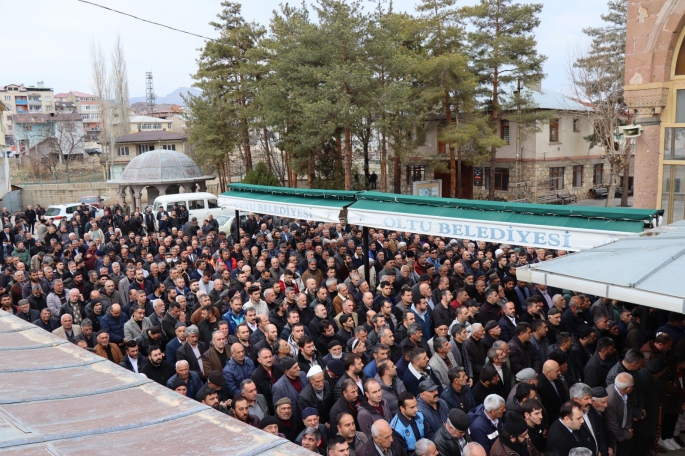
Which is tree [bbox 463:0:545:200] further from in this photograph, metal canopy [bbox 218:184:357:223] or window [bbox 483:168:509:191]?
metal canopy [bbox 218:184:357:223]

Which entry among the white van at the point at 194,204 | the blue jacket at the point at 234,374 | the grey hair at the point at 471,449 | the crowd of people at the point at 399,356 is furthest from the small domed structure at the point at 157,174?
the grey hair at the point at 471,449

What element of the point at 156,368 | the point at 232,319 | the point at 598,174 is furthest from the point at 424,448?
the point at 598,174

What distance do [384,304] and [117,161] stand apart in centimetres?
4871

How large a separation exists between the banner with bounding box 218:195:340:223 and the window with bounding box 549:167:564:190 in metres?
25.8

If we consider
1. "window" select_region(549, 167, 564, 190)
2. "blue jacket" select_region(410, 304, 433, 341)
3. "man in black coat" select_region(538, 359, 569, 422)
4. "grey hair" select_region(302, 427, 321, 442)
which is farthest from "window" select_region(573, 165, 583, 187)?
"grey hair" select_region(302, 427, 321, 442)

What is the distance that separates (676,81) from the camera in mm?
11859

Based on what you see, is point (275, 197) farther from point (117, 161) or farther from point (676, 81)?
point (117, 161)

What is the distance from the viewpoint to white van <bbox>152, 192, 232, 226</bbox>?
75.6 ft

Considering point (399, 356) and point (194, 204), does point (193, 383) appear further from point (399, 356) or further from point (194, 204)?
point (194, 204)

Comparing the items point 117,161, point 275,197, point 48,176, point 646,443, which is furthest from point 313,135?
point 48,176

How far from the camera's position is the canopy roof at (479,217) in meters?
8.39

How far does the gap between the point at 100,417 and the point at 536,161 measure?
112 feet

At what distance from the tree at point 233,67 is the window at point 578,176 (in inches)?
835

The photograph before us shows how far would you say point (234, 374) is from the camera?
261 inches
